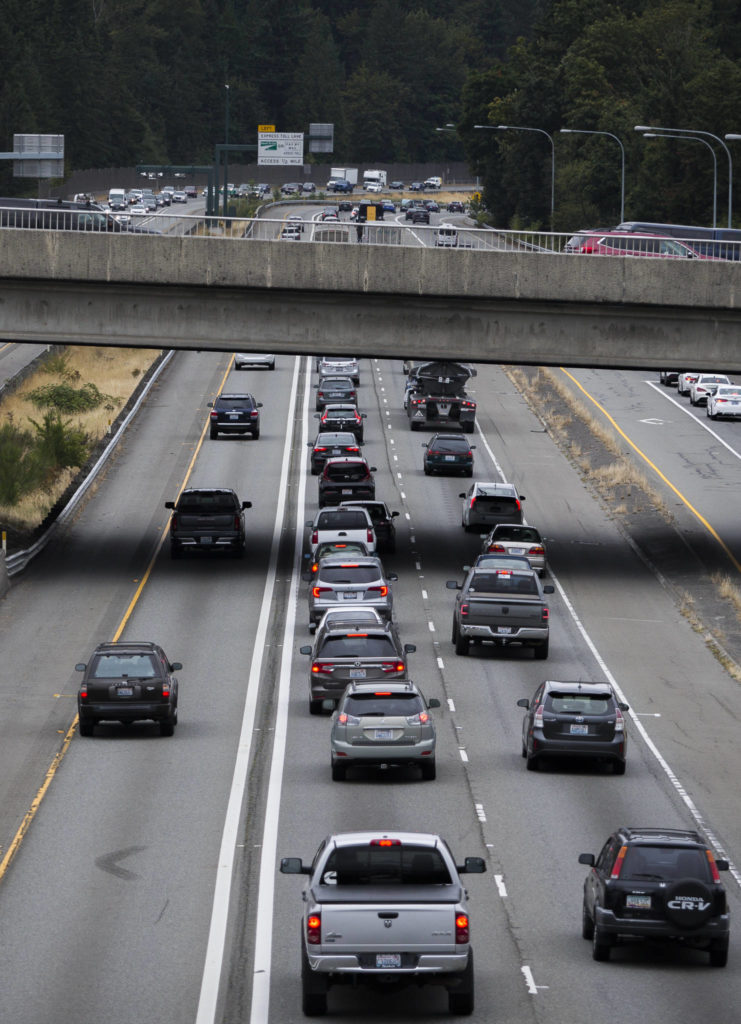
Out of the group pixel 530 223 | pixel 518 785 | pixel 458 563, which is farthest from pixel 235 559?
pixel 530 223

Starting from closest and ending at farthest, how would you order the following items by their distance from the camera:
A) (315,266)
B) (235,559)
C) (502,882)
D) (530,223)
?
(502,882)
(315,266)
(235,559)
(530,223)

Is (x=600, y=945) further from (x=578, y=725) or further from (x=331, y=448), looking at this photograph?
(x=331, y=448)

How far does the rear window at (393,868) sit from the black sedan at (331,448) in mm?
46366

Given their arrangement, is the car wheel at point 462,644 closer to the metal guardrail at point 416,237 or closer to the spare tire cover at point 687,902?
the metal guardrail at point 416,237

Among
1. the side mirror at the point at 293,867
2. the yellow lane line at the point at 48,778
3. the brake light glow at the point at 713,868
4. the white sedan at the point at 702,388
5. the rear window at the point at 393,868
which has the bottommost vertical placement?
the yellow lane line at the point at 48,778

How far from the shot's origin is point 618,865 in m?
19.0

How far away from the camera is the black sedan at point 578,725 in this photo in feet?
94.8

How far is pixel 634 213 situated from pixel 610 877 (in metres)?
110

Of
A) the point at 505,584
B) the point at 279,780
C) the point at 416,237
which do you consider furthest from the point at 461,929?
the point at 416,237

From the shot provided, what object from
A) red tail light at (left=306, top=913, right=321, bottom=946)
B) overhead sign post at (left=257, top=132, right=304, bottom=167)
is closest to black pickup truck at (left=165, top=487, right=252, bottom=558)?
red tail light at (left=306, top=913, right=321, bottom=946)

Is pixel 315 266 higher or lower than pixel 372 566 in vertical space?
higher

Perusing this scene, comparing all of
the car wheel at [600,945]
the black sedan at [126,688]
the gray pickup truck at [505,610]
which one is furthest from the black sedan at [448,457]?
the car wheel at [600,945]

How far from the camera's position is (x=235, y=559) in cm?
5197

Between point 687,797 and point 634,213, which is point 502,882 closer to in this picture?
point 687,797
